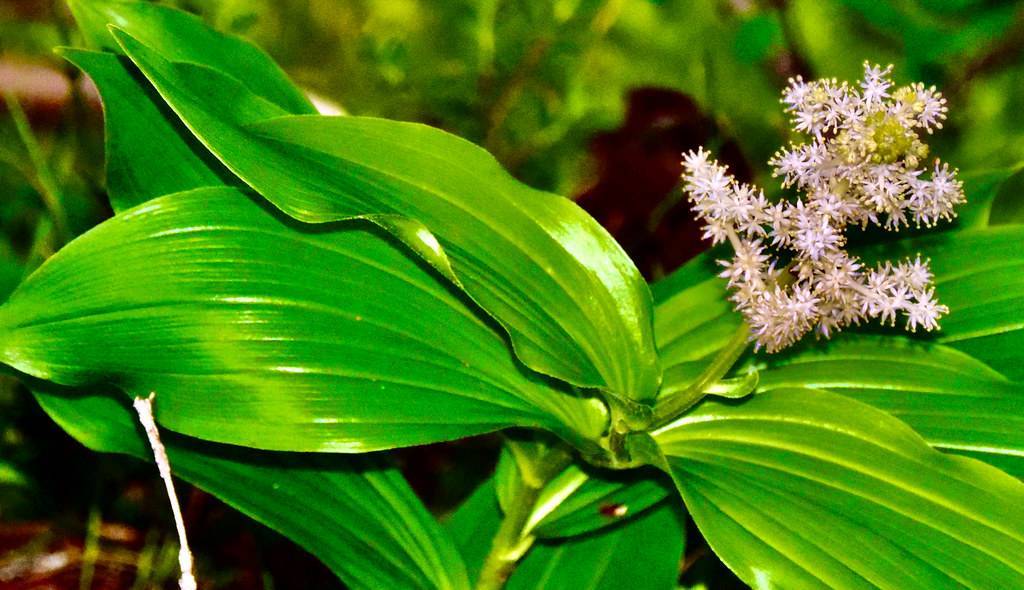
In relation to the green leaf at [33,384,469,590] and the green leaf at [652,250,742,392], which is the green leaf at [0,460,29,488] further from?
the green leaf at [652,250,742,392]

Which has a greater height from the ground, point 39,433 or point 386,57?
point 386,57

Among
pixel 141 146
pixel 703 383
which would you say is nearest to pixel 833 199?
pixel 703 383

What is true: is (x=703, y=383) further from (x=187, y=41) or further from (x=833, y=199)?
(x=187, y=41)

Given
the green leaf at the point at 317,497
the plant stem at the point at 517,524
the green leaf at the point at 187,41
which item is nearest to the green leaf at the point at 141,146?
the green leaf at the point at 187,41

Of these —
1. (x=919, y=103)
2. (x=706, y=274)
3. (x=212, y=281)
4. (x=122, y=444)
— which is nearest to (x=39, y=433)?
(x=122, y=444)

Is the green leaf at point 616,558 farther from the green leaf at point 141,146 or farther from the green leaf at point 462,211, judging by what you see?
the green leaf at point 141,146

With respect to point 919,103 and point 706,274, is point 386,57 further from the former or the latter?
point 919,103

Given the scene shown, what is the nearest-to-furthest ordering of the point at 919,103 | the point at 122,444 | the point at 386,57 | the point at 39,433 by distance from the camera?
the point at 919,103, the point at 122,444, the point at 39,433, the point at 386,57
